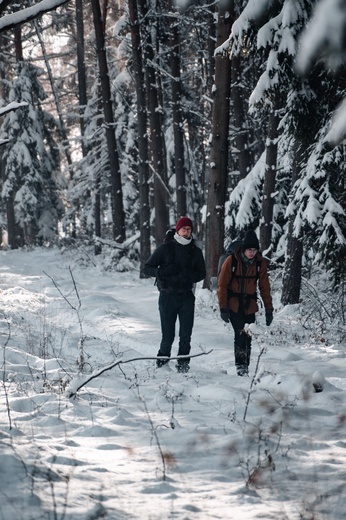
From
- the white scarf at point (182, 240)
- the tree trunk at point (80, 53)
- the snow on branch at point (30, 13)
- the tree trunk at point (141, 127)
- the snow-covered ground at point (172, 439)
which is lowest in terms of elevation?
the snow-covered ground at point (172, 439)

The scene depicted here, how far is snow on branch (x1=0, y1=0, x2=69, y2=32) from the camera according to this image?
10.9 feet

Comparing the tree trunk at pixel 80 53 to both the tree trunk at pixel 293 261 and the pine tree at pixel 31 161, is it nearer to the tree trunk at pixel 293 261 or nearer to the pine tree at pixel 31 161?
the pine tree at pixel 31 161

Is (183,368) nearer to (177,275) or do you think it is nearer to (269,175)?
(177,275)

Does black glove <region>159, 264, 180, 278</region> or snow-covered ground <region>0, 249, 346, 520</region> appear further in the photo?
black glove <region>159, 264, 180, 278</region>

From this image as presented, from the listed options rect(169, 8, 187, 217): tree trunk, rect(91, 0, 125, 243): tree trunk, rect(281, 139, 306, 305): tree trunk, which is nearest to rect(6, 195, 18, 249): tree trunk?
rect(91, 0, 125, 243): tree trunk

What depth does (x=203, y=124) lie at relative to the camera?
25.5m

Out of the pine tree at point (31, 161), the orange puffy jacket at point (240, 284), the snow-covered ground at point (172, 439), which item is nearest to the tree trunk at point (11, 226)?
the pine tree at point (31, 161)

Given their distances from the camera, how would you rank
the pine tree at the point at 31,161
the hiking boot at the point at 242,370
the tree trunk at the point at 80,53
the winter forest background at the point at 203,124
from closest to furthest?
the hiking boot at the point at 242,370
the winter forest background at the point at 203,124
the tree trunk at the point at 80,53
the pine tree at the point at 31,161

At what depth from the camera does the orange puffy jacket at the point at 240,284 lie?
24.6 feet

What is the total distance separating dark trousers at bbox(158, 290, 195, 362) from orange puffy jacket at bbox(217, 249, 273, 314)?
0.52 m

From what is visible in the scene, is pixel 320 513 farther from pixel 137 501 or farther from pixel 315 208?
pixel 315 208

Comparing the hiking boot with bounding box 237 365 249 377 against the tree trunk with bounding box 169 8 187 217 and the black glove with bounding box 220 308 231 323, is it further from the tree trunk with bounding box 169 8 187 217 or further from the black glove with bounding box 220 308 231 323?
the tree trunk with bounding box 169 8 187 217

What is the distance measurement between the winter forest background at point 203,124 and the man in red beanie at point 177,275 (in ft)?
8.13

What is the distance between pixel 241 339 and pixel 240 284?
754 millimetres
